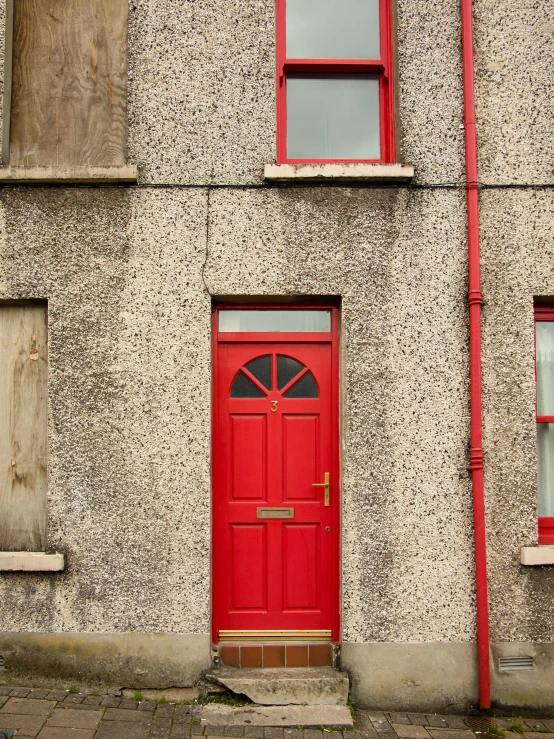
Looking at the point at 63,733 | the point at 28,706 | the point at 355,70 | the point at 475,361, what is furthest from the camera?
the point at 355,70

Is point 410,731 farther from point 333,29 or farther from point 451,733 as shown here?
point 333,29

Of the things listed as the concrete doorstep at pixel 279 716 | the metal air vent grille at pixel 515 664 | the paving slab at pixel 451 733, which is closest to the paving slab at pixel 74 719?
the concrete doorstep at pixel 279 716

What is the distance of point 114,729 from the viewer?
11.9 feet

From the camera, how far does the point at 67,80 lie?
14.6ft

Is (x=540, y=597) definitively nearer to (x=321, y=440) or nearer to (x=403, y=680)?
(x=403, y=680)

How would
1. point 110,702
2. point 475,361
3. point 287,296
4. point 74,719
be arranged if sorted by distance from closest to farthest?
point 74,719 < point 110,702 < point 475,361 < point 287,296

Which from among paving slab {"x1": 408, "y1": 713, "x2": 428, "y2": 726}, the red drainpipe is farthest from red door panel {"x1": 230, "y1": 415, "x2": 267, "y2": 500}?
paving slab {"x1": 408, "y1": 713, "x2": 428, "y2": 726}

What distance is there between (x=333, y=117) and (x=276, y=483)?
2.92m

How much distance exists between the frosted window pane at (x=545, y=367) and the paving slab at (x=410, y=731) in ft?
7.84

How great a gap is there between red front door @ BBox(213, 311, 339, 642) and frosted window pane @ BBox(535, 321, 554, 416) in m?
1.59

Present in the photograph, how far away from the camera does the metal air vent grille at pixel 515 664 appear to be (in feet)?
13.3

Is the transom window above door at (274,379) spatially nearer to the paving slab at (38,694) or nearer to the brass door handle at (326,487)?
the brass door handle at (326,487)

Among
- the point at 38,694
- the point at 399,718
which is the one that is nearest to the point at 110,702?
the point at 38,694

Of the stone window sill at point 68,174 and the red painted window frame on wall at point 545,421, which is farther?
the red painted window frame on wall at point 545,421
